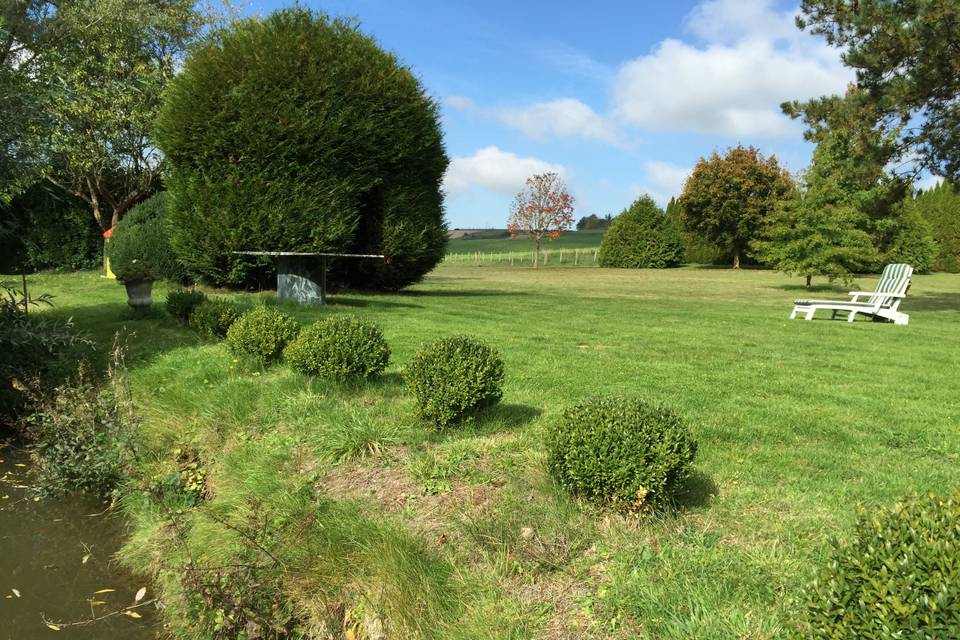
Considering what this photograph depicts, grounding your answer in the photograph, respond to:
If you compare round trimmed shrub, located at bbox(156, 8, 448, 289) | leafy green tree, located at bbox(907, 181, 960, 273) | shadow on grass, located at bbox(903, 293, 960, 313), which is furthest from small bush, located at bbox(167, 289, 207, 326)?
leafy green tree, located at bbox(907, 181, 960, 273)

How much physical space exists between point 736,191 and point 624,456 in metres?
48.6

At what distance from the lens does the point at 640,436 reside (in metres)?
3.43

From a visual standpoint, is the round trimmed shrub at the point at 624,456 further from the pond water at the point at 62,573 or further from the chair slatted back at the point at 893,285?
the chair slatted back at the point at 893,285

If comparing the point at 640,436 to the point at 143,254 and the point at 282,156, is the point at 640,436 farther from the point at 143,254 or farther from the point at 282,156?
the point at 143,254

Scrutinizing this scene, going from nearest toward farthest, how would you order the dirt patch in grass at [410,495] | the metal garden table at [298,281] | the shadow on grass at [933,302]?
the dirt patch in grass at [410,495]
the metal garden table at [298,281]
the shadow on grass at [933,302]

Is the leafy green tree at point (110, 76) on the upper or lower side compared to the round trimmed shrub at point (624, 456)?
upper

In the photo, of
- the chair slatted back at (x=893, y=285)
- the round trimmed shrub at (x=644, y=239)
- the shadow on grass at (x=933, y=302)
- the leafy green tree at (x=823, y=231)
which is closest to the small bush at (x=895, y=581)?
the chair slatted back at (x=893, y=285)

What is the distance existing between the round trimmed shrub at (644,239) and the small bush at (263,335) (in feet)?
154

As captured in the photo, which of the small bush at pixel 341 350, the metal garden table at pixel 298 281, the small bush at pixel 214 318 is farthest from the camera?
the metal garden table at pixel 298 281

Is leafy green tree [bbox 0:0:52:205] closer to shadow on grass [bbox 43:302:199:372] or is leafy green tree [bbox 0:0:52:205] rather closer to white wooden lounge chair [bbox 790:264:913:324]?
shadow on grass [bbox 43:302:199:372]

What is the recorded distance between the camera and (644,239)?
168 feet

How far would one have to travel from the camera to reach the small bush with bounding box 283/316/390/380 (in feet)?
20.2

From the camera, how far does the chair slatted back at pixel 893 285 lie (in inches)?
563

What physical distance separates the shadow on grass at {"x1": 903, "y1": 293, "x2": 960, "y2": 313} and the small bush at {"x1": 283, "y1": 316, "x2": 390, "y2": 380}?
18.2 m
